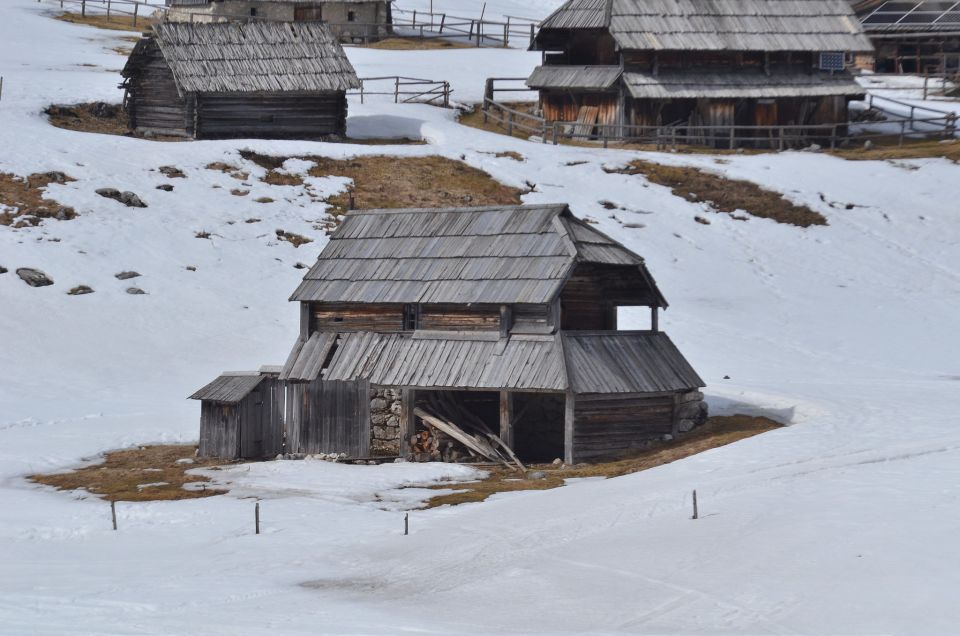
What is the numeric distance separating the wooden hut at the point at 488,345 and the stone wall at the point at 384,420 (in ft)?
0.11

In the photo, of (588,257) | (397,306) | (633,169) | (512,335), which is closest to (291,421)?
(397,306)

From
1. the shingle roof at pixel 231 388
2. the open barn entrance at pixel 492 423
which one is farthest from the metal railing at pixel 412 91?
the open barn entrance at pixel 492 423

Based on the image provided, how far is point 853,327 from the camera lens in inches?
1742

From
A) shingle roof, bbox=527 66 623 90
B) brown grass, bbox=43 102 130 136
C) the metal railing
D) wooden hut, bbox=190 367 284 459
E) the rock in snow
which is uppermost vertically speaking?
shingle roof, bbox=527 66 623 90

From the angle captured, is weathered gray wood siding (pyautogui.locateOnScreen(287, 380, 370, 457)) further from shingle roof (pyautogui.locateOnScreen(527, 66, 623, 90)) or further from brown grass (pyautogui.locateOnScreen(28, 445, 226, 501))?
shingle roof (pyautogui.locateOnScreen(527, 66, 623, 90))

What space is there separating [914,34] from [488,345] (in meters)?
46.1

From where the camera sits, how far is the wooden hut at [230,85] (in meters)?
55.6

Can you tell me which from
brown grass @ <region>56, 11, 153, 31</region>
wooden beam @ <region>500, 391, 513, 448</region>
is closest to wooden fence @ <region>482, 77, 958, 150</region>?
brown grass @ <region>56, 11, 153, 31</region>

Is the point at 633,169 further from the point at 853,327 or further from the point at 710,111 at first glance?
the point at 853,327

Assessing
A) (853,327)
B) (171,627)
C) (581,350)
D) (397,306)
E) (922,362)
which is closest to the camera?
(171,627)

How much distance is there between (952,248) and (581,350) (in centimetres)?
2415

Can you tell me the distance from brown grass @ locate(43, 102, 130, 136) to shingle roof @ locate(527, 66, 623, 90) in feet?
55.2

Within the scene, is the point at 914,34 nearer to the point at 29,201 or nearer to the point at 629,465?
the point at 29,201

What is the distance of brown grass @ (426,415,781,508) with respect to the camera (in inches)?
1084
